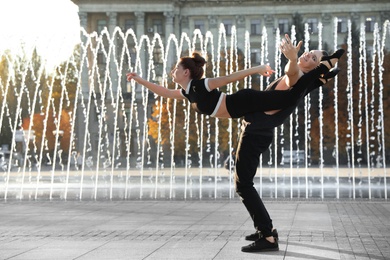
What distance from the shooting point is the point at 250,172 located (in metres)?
9.73

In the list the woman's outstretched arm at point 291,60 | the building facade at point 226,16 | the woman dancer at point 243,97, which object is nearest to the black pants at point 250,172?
the woman dancer at point 243,97

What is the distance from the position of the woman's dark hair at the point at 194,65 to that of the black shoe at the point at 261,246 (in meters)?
1.65

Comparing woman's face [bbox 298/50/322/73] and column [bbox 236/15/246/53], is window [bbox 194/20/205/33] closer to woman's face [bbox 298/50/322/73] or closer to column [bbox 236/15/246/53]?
column [bbox 236/15/246/53]

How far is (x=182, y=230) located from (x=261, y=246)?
2.55 metres

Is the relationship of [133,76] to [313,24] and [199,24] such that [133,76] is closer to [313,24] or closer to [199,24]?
[313,24]

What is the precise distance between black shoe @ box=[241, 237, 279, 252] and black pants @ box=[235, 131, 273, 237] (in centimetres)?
9

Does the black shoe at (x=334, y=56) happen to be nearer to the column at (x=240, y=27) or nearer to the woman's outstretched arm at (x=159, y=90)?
the woman's outstretched arm at (x=159, y=90)

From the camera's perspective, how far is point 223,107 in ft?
31.1

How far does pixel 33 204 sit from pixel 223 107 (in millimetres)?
9019

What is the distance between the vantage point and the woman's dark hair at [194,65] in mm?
9695

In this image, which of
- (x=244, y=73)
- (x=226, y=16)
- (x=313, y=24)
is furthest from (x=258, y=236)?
(x=226, y=16)

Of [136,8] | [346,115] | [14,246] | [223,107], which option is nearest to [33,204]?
[14,246]

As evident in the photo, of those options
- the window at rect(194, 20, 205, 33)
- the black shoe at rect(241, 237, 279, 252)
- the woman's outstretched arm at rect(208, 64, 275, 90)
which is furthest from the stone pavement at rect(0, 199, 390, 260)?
the window at rect(194, 20, 205, 33)

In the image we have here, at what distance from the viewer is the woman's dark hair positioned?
970 centimetres
